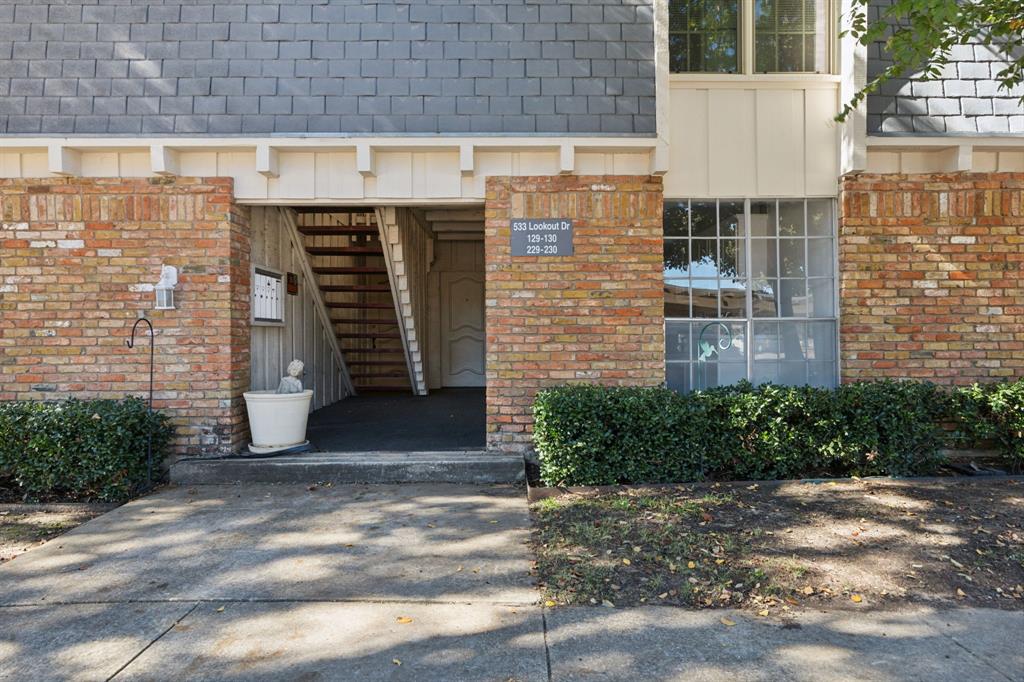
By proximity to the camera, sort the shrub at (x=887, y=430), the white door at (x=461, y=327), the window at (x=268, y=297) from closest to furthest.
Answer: the shrub at (x=887, y=430) → the window at (x=268, y=297) → the white door at (x=461, y=327)

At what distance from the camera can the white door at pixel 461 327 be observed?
476 inches

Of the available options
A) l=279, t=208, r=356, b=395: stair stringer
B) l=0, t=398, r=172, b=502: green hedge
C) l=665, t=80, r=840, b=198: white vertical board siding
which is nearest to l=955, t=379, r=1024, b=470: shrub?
l=665, t=80, r=840, b=198: white vertical board siding

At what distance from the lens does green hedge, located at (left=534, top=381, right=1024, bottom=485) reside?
5027mm

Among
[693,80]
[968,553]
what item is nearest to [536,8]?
[693,80]

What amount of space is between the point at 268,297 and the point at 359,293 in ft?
9.95

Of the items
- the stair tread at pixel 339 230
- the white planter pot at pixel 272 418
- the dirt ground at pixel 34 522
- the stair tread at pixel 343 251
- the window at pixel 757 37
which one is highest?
the window at pixel 757 37

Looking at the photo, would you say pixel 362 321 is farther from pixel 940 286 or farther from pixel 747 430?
pixel 940 286

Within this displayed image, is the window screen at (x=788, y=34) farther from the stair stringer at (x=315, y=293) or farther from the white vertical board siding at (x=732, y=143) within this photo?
the stair stringer at (x=315, y=293)

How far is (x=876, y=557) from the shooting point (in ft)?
12.1

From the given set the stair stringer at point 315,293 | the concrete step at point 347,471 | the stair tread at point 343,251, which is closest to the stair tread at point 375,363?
the stair stringer at point 315,293

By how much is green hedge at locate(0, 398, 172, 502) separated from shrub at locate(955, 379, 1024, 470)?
282 inches

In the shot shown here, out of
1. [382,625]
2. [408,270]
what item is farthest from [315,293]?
[382,625]

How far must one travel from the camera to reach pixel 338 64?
5.62 meters

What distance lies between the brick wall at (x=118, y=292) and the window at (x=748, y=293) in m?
4.28
